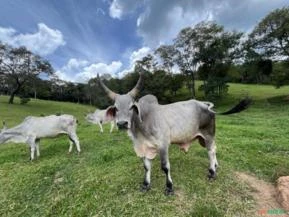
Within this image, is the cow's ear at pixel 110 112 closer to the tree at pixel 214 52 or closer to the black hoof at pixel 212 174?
the black hoof at pixel 212 174

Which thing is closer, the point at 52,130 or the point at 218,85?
the point at 52,130

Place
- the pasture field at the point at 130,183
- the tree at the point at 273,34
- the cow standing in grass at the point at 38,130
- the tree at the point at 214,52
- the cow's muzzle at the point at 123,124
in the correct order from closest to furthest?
1. the cow's muzzle at the point at 123,124
2. the pasture field at the point at 130,183
3. the cow standing in grass at the point at 38,130
4. the tree at the point at 273,34
5. the tree at the point at 214,52

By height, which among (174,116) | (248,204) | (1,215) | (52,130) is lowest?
(1,215)

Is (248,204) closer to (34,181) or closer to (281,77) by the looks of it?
(34,181)

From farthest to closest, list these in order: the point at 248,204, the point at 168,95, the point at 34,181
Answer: the point at 168,95
the point at 34,181
the point at 248,204

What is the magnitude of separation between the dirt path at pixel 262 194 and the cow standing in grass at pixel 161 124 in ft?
2.56

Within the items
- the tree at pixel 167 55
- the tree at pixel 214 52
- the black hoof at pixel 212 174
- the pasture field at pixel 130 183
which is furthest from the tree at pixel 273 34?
the black hoof at pixel 212 174

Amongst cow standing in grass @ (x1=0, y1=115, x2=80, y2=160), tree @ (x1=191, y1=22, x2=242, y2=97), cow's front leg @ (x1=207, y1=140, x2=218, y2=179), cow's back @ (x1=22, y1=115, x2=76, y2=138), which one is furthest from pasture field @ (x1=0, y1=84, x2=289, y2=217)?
tree @ (x1=191, y1=22, x2=242, y2=97)

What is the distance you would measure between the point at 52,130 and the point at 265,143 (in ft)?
23.1

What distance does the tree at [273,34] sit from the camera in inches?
1003

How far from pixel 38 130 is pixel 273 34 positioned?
996 inches

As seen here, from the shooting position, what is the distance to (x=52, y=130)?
28.5ft

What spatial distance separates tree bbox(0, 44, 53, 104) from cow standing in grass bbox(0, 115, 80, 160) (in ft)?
101

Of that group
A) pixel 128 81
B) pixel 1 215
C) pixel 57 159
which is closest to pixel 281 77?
pixel 128 81
